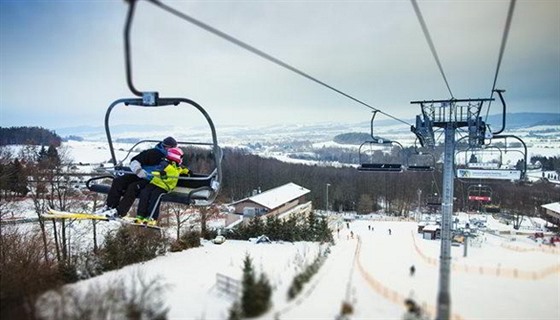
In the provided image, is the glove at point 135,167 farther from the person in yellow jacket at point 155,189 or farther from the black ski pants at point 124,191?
the black ski pants at point 124,191

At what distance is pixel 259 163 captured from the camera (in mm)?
63000

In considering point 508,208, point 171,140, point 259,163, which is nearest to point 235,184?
point 259,163

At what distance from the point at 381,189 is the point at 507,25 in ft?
172

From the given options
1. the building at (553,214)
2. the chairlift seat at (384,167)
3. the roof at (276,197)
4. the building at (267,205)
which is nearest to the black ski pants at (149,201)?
the chairlift seat at (384,167)

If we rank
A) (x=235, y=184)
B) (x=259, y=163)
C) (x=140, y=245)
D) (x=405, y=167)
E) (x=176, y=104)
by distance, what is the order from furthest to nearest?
(x=259, y=163) → (x=235, y=184) → (x=140, y=245) → (x=405, y=167) → (x=176, y=104)

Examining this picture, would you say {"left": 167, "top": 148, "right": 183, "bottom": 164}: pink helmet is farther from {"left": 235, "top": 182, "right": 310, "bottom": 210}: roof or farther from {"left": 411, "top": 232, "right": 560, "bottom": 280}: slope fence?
{"left": 235, "top": 182, "right": 310, "bottom": 210}: roof

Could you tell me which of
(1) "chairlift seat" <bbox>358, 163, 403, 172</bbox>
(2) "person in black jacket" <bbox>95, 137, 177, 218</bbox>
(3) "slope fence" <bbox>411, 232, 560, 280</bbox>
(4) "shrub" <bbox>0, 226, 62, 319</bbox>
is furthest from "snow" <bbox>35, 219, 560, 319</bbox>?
(1) "chairlift seat" <bbox>358, 163, 403, 172</bbox>

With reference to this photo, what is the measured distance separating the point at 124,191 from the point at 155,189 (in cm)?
83

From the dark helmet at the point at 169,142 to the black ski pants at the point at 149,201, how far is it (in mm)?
887

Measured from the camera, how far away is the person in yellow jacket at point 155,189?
7715 millimetres

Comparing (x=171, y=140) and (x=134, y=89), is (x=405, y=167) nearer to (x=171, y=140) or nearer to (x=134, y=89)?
(x=171, y=140)

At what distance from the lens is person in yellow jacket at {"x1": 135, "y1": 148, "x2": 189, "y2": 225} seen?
7715 mm

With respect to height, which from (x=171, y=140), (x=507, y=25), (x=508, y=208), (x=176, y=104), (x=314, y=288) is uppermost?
(x=507, y=25)

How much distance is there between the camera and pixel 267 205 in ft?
107
